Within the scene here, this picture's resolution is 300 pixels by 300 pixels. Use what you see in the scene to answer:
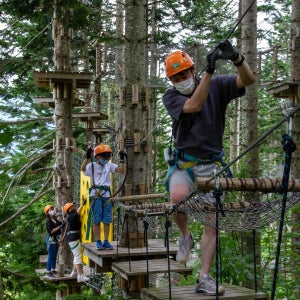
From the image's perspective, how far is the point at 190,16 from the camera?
764 inches

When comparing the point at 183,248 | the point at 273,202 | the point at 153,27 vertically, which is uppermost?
the point at 153,27

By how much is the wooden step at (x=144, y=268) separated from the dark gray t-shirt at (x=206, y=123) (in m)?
1.81

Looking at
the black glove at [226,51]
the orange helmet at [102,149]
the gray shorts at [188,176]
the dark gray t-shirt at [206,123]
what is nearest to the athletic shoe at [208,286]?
the gray shorts at [188,176]

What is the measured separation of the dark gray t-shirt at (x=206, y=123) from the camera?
3691mm

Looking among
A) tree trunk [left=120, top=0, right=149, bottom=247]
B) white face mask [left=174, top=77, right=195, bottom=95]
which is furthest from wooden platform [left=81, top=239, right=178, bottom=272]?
white face mask [left=174, top=77, right=195, bottom=95]

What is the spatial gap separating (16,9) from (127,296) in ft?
12.0

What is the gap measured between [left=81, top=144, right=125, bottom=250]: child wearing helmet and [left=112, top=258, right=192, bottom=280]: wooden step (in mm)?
787

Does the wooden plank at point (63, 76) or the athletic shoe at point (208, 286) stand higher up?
the wooden plank at point (63, 76)

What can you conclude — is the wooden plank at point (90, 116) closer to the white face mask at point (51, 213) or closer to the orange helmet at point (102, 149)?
the white face mask at point (51, 213)

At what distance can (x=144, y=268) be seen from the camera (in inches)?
215

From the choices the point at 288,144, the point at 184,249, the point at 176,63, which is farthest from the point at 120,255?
the point at 288,144

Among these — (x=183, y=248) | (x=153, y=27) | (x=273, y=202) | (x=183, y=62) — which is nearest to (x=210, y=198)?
(x=273, y=202)

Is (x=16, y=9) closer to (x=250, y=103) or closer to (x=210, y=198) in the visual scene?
(x=210, y=198)

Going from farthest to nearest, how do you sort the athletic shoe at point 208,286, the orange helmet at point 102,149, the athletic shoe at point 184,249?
the orange helmet at point 102,149 < the athletic shoe at point 184,249 < the athletic shoe at point 208,286
